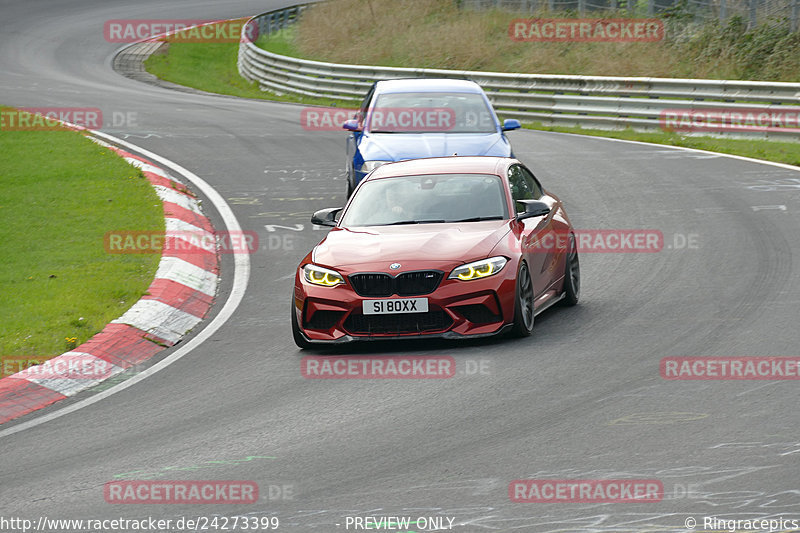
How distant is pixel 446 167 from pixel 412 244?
5.50ft

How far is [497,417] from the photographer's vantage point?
757 cm

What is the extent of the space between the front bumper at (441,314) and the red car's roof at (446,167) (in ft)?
5.87

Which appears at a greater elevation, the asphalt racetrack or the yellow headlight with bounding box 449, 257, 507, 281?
the yellow headlight with bounding box 449, 257, 507, 281

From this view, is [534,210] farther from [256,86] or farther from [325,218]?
[256,86]

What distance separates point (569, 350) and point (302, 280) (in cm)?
227

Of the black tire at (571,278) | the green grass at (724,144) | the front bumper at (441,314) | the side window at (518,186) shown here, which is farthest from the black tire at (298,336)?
the green grass at (724,144)

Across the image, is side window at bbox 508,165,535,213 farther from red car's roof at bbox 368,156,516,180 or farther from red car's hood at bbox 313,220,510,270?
red car's hood at bbox 313,220,510,270

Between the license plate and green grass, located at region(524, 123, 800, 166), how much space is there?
39.7 feet

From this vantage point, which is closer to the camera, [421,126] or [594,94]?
[421,126]

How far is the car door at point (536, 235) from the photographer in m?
10.3

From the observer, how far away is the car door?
1030 cm

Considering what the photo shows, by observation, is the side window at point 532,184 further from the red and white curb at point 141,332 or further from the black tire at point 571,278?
the red and white curb at point 141,332

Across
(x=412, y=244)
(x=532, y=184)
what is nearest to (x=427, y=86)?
(x=532, y=184)

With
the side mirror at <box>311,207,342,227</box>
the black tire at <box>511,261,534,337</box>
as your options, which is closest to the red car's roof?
the side mirror at <box>311,207,342,227</box>
